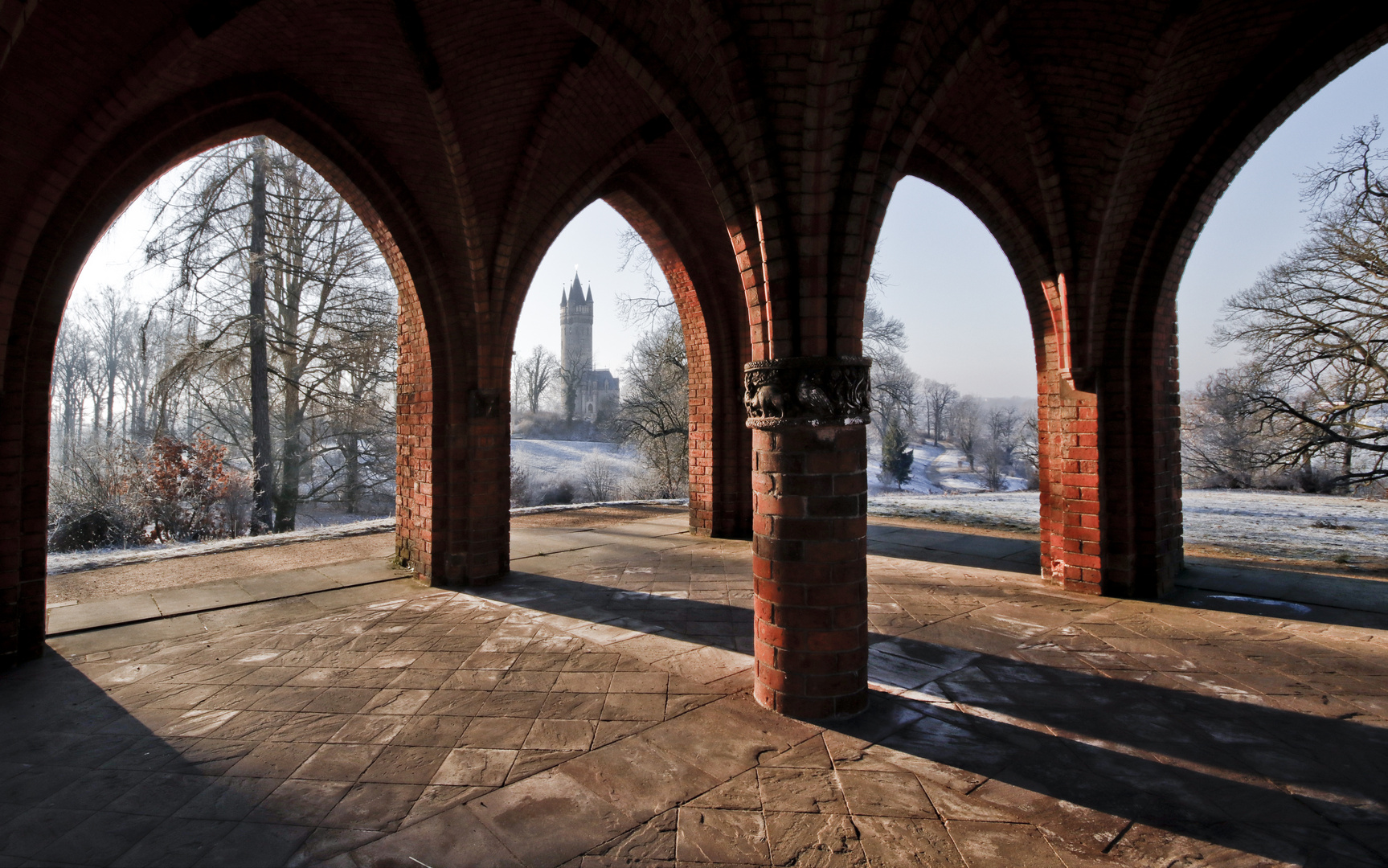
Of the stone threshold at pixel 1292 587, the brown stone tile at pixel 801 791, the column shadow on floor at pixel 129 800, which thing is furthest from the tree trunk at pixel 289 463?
the stone threshold at pixel 1292 587

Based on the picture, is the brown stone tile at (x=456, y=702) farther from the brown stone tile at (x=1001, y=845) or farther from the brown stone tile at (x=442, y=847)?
the brown stone tile at (x=1001, y=845)

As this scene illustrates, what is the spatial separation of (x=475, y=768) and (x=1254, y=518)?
1293cm

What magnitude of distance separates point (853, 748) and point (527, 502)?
23.6m

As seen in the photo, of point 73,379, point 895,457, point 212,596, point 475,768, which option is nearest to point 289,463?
point 212,596

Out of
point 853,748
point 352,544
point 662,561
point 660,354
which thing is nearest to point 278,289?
point 352,544

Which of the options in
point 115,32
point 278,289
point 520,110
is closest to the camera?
point 115,32

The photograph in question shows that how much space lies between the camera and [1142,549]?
5797mm

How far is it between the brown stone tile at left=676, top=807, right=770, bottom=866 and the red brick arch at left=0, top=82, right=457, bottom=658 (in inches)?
182

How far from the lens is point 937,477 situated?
51.4 metres

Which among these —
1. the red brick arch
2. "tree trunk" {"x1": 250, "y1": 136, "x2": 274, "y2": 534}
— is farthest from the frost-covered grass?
"tree trunk" {"x1": 250, "y1": 136, "x2": 274, "y2": 534}

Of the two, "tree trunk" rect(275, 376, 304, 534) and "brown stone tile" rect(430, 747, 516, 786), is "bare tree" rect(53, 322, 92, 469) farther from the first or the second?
"brown stone tile" rect(430, 747, 516, 786)

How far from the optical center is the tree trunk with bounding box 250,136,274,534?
45.9 ft

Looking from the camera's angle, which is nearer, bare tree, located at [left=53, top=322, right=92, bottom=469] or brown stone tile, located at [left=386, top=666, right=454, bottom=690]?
brown stone tile, located at [left=386, top=666, right=454, bottom=690]

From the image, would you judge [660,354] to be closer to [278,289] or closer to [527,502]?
[527,502]
